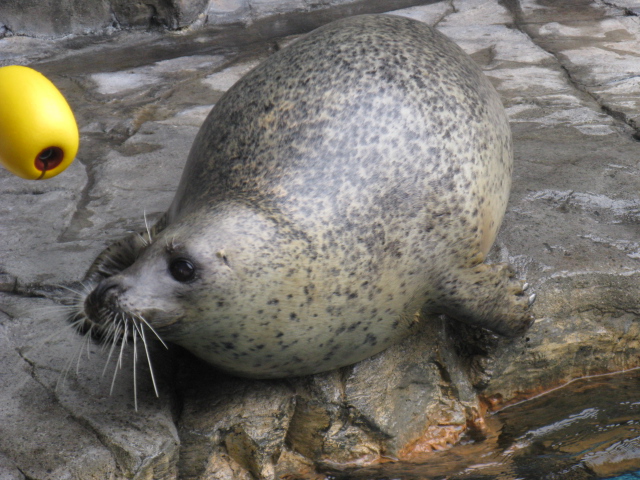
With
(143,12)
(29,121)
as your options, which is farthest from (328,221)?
(143,12)

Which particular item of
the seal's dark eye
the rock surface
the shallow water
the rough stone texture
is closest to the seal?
the seal's dark eye

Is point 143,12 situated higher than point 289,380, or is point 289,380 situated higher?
point 143,12

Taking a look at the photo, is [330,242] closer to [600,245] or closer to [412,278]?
[412,278]

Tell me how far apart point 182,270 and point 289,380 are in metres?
0.85

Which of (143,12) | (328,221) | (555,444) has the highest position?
(143,12)

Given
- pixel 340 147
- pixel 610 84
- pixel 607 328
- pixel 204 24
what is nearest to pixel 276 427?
pixel 340 147

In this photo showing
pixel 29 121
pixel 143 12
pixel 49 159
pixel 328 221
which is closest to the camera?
pixel 29 121

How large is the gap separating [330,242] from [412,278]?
1.28 ft

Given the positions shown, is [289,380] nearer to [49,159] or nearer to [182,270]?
[182,270]

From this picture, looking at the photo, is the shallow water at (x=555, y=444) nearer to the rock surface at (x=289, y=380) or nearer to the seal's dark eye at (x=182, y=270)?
the rock surface at (x=289, y=380)

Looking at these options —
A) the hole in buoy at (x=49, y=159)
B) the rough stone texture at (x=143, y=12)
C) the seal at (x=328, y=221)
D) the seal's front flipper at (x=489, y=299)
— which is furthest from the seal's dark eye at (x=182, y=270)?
the rough stone texture at (x=143, y=12)

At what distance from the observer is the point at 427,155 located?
301 centimetres

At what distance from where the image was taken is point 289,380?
125 inches

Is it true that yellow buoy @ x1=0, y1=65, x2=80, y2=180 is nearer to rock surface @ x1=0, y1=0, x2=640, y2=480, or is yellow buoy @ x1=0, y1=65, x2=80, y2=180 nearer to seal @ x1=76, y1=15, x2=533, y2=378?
seal @ x1=76, y1=15, x2=533, y2=378
